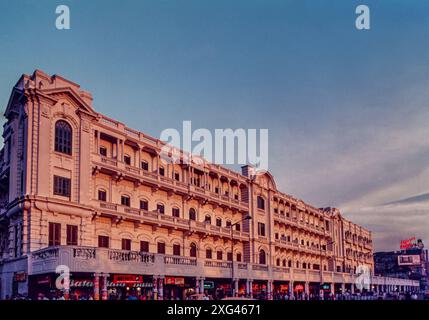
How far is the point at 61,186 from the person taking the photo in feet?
132

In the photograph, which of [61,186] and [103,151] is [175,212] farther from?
[61,186]

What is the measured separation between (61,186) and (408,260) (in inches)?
5620

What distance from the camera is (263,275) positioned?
60.1 m

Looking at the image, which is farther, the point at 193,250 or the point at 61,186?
the point at 193,250

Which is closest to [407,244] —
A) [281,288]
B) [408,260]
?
[408,260]

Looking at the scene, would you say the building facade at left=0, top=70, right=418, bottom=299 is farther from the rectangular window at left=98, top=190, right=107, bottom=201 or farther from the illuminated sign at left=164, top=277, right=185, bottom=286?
the rectangular window at left=98, top=190, right=107, bottom=201

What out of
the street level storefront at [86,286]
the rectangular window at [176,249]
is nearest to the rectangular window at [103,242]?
the street level storefront at [86,286]

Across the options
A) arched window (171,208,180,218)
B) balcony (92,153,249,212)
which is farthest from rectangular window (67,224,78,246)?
arched window (171,208,180,218)

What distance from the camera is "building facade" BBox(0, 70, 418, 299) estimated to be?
3778 centimetres

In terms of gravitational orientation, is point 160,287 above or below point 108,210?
below

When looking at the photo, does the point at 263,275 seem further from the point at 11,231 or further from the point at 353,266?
the point at 353,266

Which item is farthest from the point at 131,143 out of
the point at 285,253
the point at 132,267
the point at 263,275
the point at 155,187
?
the point at 285,253
